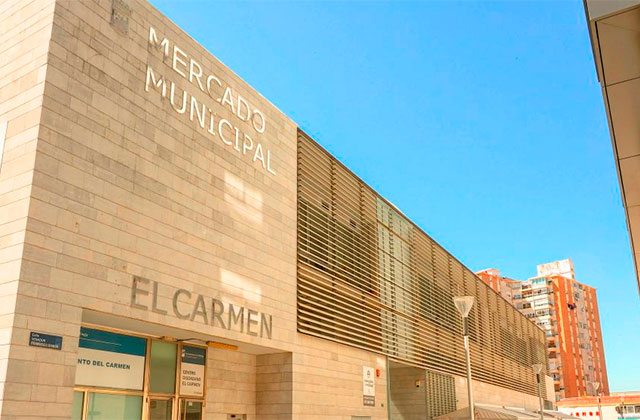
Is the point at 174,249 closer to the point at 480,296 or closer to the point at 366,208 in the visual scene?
the point at 366,208

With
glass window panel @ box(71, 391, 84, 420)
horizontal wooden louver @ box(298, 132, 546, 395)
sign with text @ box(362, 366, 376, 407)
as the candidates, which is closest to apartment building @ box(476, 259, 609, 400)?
horizontal wooden louver @ box(298, 132, 546, 395)

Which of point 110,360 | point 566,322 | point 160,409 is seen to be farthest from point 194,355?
point 566,322

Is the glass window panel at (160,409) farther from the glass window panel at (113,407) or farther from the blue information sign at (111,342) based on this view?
the blue information sign at (111,342)

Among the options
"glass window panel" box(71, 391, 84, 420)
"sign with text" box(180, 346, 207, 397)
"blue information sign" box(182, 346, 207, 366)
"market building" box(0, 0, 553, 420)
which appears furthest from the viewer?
"blue information sign" box(182, 346, 207, 366)

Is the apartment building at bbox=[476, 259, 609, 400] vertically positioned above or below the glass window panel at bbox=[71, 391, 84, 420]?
above

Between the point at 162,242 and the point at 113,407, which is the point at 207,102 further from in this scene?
the point at 113,407

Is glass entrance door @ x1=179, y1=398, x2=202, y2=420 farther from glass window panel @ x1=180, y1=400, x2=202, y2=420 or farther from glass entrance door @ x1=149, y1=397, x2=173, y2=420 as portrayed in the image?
glass entrance door @ x1=149, y1=397, x2=173, y2=420

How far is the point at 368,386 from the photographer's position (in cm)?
1872

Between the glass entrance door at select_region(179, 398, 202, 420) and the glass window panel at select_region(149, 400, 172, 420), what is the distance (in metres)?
0.33

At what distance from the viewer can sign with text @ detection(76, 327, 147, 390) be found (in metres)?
11.4

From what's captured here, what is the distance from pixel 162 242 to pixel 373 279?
10.2 m

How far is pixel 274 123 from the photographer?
16.8m

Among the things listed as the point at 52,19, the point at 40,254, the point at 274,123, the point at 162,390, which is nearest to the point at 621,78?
the point at 40,254

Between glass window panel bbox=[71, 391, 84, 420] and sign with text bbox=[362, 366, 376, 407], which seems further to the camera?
sign with text bbox=[362, 366, 376, 407]
